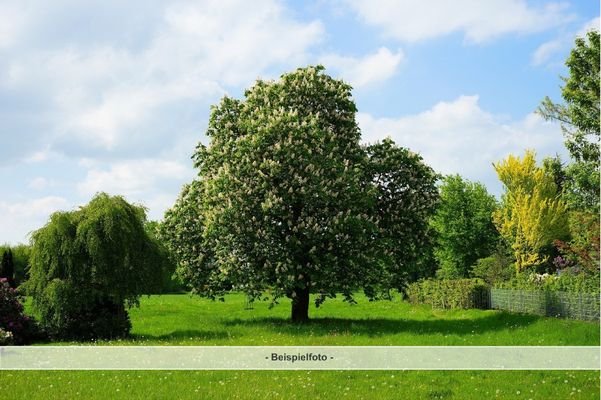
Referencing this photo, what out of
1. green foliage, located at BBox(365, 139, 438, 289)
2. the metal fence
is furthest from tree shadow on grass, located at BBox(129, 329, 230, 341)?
the metal fence

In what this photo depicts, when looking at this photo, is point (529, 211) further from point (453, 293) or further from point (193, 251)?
point (193, 251)

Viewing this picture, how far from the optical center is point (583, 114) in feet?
133

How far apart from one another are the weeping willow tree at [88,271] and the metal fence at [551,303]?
1920 cm

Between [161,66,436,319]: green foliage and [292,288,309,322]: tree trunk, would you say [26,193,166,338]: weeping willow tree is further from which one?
[292,288,309,322]: tree trunk

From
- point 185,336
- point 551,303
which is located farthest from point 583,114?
point 185,336

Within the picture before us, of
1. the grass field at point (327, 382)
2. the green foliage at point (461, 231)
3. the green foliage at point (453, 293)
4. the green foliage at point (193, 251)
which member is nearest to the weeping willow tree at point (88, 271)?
the grass field at point (327, 382)

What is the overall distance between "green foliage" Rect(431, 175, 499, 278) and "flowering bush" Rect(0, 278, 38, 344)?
60.2 meters

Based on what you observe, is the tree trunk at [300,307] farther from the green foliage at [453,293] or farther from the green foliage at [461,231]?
the green foliage at [461,231]

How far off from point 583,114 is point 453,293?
15.1 meters

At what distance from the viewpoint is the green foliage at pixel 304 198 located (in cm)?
2936

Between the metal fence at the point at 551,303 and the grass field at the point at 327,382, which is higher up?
the metal fence at the point at 551,303

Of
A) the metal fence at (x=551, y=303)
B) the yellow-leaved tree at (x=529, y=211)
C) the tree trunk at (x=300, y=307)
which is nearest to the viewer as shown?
the metal fence at (x=551, y=303)

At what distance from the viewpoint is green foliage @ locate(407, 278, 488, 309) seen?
4356 cm

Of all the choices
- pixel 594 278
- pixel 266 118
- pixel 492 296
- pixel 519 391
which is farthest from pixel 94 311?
pixel 492 296
